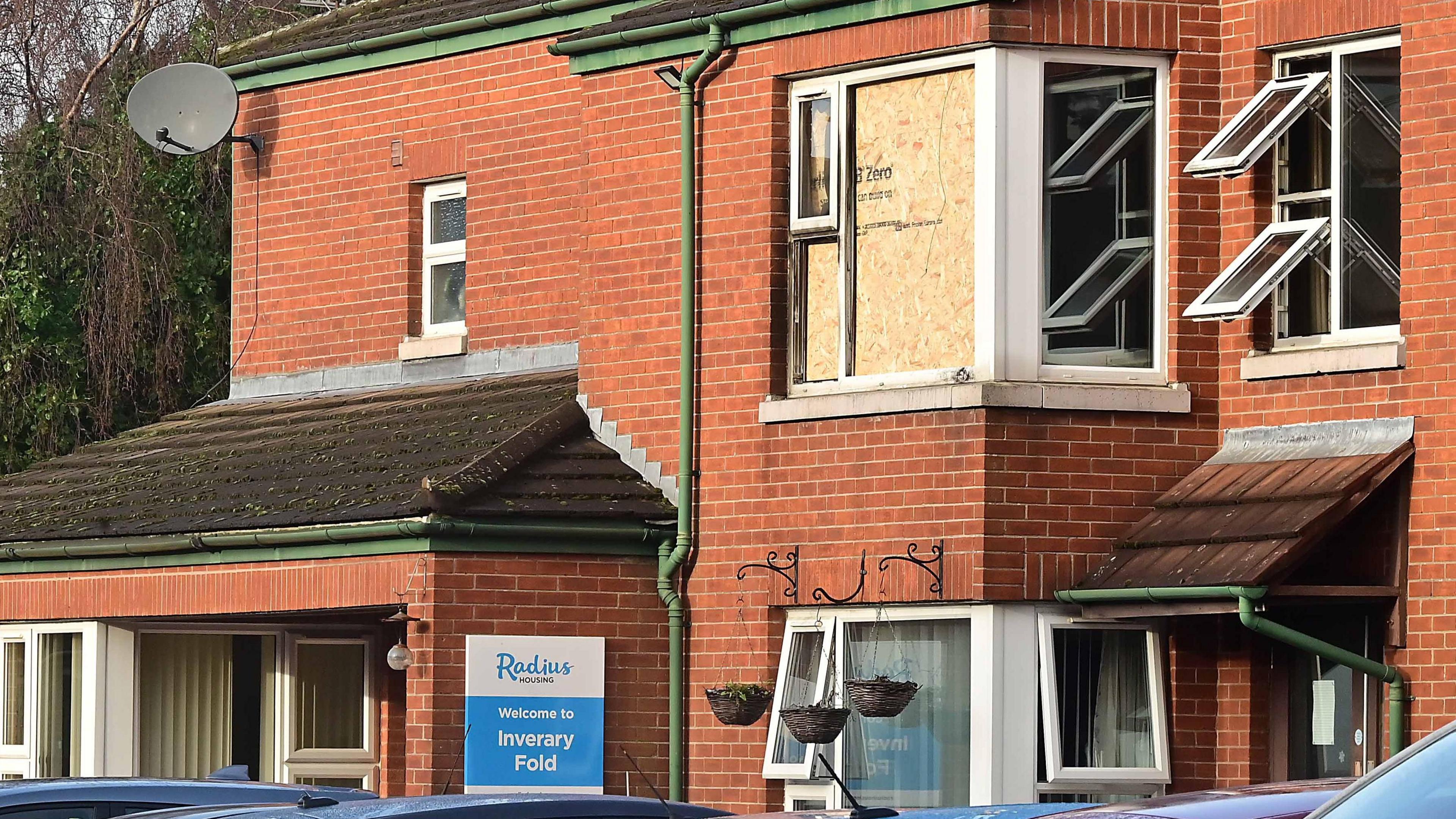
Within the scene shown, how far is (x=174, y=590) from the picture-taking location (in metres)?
14.4

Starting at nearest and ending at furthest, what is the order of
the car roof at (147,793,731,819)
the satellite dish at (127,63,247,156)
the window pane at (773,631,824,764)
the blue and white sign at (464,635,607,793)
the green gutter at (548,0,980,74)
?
1. the car roof at (147,793,731,819)
2. the green gutter at (548,0,980,74)
3. the window pane at (773,631,824,764)
4. the blue and white sign at (464,635,607,793)
5. the satellite dish at (127,63,247,156)

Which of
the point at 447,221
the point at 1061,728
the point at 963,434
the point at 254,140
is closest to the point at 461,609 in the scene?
the point at 963,434

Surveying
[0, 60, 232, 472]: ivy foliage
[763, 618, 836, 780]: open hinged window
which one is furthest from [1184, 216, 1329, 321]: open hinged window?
[0, 60, 232, 472]: ivy foliage

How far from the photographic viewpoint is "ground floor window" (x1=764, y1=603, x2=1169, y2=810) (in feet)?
38.9

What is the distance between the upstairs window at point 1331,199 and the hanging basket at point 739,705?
2967mm

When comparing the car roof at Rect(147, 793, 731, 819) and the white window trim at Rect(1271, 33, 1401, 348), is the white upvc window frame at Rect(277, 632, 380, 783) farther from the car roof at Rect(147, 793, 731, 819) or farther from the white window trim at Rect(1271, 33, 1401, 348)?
the car roof at Rect(147, 793, 731, 819)

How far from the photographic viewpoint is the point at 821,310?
42.5 ft

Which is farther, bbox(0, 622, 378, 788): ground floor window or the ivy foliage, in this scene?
the ivy foliage

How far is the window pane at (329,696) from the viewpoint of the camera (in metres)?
16.1

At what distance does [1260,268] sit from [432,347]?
631cm

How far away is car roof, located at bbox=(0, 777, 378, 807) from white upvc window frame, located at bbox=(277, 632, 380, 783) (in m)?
8.03

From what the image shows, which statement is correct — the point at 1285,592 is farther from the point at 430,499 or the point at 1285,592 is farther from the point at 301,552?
the point at 301,552

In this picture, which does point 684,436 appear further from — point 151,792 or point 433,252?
point 151,792

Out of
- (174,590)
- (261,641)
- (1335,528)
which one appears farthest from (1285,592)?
(261,641)
